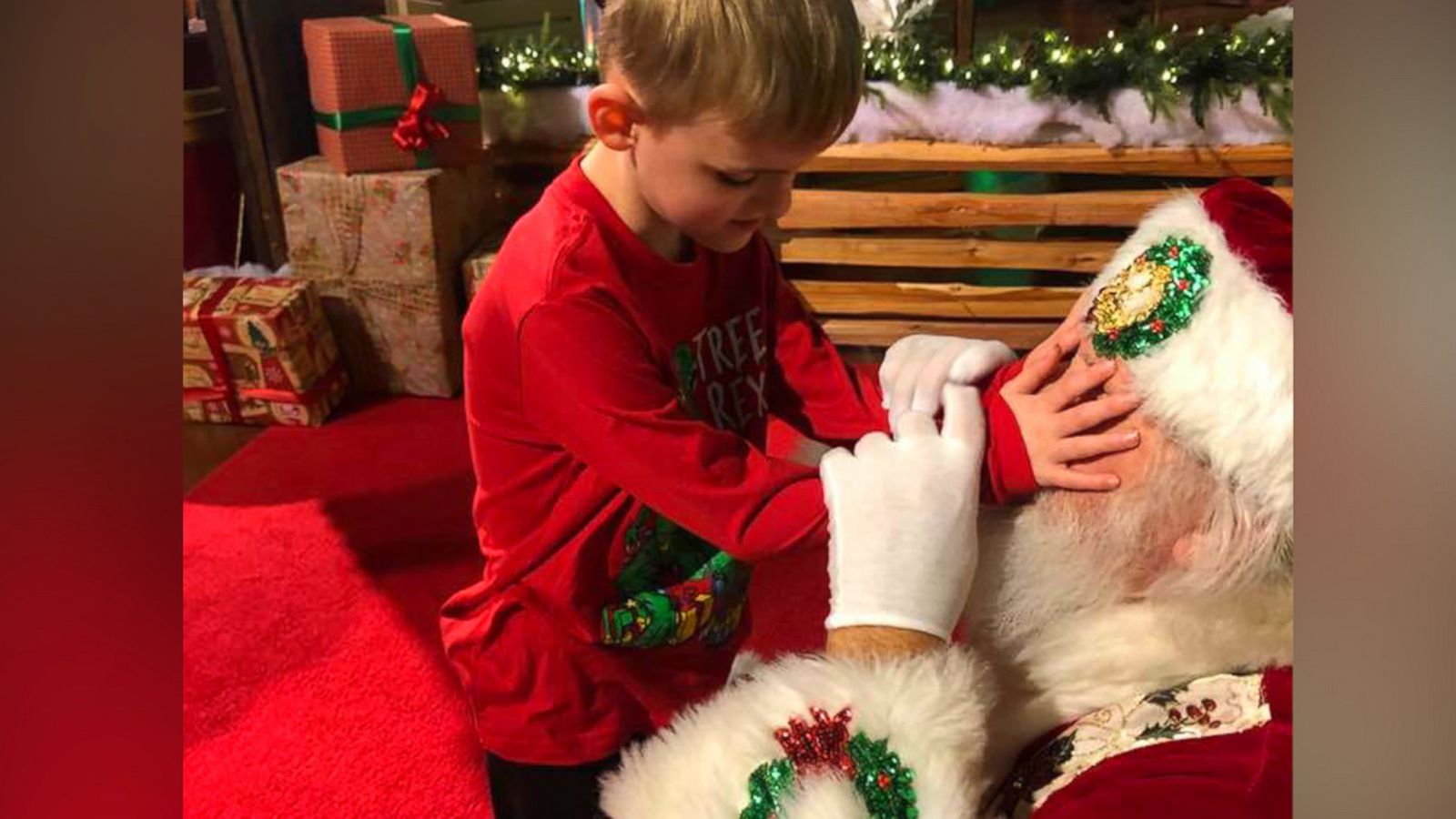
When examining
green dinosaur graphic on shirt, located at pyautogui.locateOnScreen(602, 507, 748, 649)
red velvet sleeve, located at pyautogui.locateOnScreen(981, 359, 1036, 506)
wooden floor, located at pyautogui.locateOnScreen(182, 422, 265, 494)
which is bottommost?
green dinosaur graphic on shirt, located at pyautogui.locateOnScreen(602, 507, 748, 649)

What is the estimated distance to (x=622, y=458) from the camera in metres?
0.46

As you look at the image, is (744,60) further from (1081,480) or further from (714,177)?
(1081,480)

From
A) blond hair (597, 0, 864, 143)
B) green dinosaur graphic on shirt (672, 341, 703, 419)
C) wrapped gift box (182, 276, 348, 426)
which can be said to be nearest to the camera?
blond hair (597, 0, 864, 143)

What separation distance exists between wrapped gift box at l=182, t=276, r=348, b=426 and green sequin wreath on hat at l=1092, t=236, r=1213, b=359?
1.14 feet

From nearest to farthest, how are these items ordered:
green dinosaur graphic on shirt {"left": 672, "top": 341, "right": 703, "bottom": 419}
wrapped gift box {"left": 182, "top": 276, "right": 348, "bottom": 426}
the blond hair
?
the blond hair
green dinosaur graphic on shirt {"left": 672, "top": 341, "right": 703, "bottom": 419}
wrapped gift box {"left": 182, "top": 276, "right": 348, "bottom": 426}

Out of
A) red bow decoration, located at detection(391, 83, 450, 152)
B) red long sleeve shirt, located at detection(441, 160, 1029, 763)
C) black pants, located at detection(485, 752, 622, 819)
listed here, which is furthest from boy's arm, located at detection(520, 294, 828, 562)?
black pants, located at detection(485, 752, 622, 819)

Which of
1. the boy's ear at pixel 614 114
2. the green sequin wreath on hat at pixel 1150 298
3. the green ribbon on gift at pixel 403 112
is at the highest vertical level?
the green ribbon on gift at pixel 403 112

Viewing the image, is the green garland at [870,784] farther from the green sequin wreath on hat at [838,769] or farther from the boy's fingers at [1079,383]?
the boy's fingers at [1079,383]

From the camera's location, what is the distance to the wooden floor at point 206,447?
599 millimetres

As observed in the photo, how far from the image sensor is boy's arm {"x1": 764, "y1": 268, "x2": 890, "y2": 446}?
0.49 m

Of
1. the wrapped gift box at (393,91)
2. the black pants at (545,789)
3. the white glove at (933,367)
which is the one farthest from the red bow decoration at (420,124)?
the black pants at (545,789)

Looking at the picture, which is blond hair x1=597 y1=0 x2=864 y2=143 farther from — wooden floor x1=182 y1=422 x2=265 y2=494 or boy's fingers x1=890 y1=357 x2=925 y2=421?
wooden floor x1=182 y1=422 x2=265 y2=494
